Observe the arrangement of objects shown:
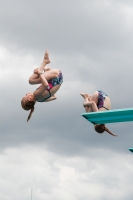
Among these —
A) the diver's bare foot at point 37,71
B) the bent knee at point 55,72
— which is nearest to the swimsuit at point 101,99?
the bent knee at point 55,72

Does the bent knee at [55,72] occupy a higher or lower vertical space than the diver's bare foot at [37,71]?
lower

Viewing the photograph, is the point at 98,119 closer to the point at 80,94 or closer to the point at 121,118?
the point at 121,118

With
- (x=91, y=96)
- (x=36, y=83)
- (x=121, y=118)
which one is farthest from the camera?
(x=91, y=96)

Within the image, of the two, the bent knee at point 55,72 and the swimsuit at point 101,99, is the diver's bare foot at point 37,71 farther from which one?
the swimsuit at point 101,99

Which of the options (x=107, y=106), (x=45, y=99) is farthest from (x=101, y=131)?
(x=45, y=99)

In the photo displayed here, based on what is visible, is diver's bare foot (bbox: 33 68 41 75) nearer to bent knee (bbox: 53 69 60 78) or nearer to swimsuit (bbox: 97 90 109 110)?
bent knee (bbox: 53 69 60 78)

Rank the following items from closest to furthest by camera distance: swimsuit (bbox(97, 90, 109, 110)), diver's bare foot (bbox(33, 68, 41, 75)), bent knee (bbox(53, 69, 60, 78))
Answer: diver's bare foot (bbox(33, 68, 41, 75)) → bent knee (bbox(53, 69, 60, 78)) → swimsuit (bbox(97, 90, 109, 110))

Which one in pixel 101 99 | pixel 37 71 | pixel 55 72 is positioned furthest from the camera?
pixel 101 99

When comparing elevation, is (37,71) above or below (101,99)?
above

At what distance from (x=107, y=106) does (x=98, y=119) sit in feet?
9.81

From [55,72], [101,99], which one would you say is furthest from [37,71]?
[101,99]

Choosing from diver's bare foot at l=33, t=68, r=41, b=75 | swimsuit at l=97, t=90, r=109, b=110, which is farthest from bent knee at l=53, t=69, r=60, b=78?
swimsuit at l=97, t=90, r=109, b=110

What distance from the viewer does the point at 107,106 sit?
16969 mm

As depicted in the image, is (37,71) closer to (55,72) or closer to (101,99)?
(55,72)
